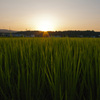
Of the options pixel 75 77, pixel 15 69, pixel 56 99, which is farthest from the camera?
pixel 15 69

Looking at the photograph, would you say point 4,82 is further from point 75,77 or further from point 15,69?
point 75,77

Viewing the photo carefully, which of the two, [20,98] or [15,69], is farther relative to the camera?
[15,69]

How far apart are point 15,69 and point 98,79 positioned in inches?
22.1

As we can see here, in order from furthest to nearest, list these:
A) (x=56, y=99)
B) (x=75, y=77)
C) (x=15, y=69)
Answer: (x=15, y=69) → (x=75, y=77) → (x=56, y=99)

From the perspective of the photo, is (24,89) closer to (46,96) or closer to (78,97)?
(46,96)

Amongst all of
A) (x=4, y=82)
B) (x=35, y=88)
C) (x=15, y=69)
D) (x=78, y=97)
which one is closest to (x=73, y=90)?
(x=78, y=97)

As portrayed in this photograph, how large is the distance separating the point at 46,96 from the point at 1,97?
0.79 feet

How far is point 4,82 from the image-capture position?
679 millimetres

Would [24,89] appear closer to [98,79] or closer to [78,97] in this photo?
[78,97]

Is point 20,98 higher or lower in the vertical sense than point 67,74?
lower

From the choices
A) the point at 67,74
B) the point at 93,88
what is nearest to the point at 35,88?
the point at 67,74

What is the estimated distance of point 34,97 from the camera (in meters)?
0.59

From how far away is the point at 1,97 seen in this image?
654 millimetres

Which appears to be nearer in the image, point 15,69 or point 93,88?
point 93,88
